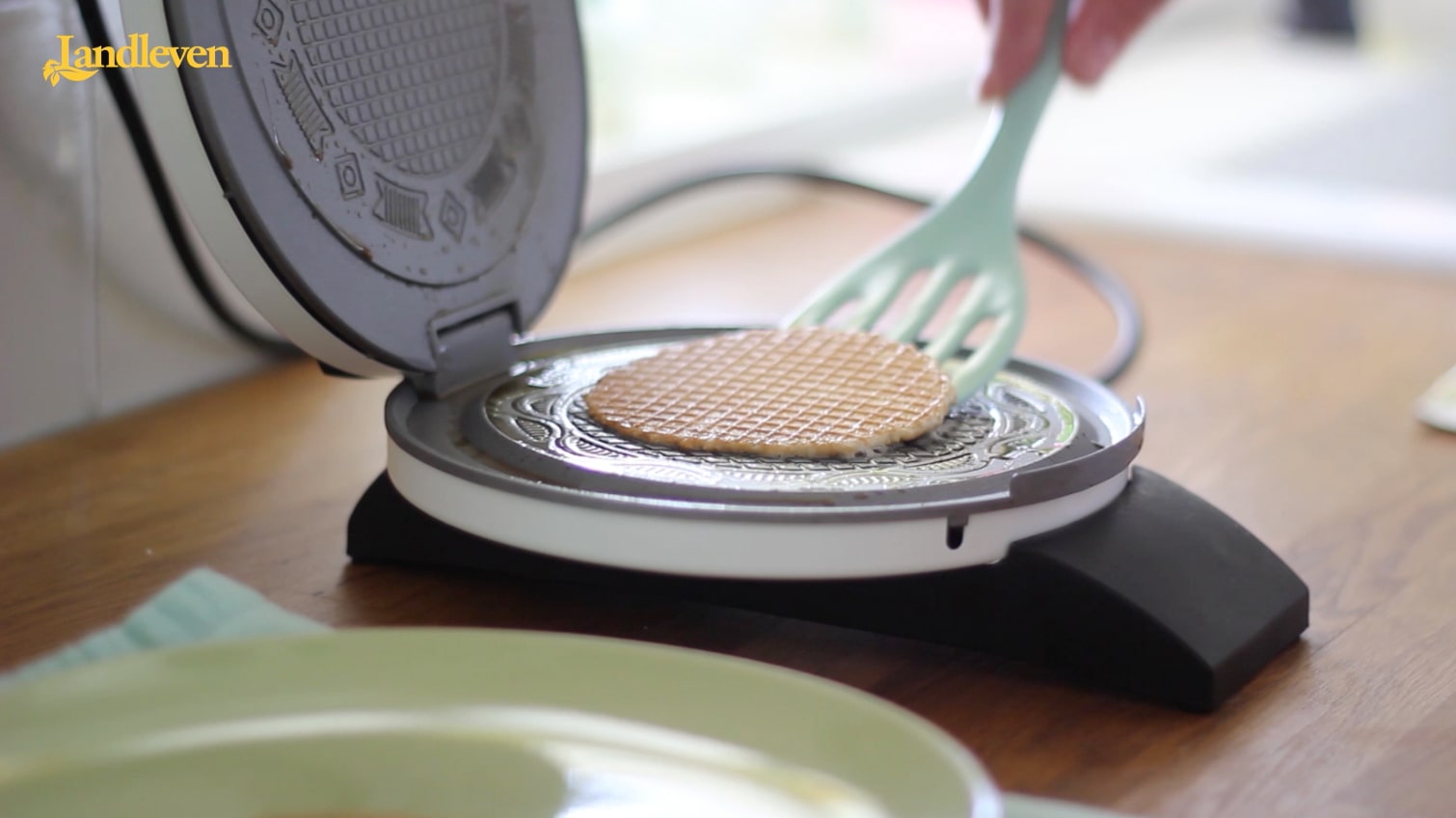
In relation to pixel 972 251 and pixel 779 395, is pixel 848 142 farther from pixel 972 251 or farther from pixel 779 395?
pixel 779 395

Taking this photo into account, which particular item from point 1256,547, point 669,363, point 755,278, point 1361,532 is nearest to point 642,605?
point 669,363

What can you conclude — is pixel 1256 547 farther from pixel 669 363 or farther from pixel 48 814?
pixel 48 814

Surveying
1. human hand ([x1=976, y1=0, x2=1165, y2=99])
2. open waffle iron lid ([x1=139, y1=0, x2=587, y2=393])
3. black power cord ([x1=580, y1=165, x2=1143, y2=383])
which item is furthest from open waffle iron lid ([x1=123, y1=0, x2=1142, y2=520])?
black power cord ([x1=580, y1=165, x2=1143, y2=383])

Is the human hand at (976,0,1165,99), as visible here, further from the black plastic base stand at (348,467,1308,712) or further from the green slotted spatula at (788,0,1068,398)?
the black plastic base stand at (348,467,1308,712)

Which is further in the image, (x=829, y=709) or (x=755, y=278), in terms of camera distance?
(x=755, y=278)

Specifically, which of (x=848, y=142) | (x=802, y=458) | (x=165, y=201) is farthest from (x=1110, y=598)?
(x=848, y=142)

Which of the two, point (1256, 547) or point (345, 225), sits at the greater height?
point (345, 225)

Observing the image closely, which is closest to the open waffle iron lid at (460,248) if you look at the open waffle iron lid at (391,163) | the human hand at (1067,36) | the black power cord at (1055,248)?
the open waffle iron lid at (391,163)
